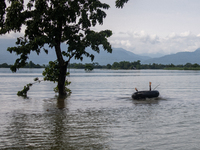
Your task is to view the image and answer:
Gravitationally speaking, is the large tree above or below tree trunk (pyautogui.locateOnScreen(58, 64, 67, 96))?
above

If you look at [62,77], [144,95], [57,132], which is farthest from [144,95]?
[57,132]

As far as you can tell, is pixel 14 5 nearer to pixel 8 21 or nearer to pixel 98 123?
pixel 8 21

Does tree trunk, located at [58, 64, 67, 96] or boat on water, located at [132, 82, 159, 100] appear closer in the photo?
boat on water, located at [132, 82, 159, 100]

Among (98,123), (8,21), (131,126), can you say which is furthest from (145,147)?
(8,21)

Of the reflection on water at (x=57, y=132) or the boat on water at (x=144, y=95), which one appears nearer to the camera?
the reflection on water at (x=57, y=132)

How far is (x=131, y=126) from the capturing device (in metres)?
15.1

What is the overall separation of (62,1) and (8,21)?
5244mm

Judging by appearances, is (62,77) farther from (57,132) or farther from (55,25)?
(57,132)

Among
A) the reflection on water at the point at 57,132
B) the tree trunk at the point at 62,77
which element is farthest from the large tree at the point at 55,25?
the reflection on water at the point at 57,132

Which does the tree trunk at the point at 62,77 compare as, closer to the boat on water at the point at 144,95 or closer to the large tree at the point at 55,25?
the large tree at the point at 55,25

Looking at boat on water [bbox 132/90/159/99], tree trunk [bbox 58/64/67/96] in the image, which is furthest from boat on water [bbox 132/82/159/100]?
tree trunk [bbox 58/64/67/96]

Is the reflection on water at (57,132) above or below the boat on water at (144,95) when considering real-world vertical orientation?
below

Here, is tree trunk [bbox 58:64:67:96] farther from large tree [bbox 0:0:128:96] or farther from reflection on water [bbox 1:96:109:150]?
reflection on water [bbox 1:96:109:150]

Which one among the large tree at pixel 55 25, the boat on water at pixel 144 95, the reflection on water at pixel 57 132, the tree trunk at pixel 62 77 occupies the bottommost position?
the reflection on water at pixel 57 132
